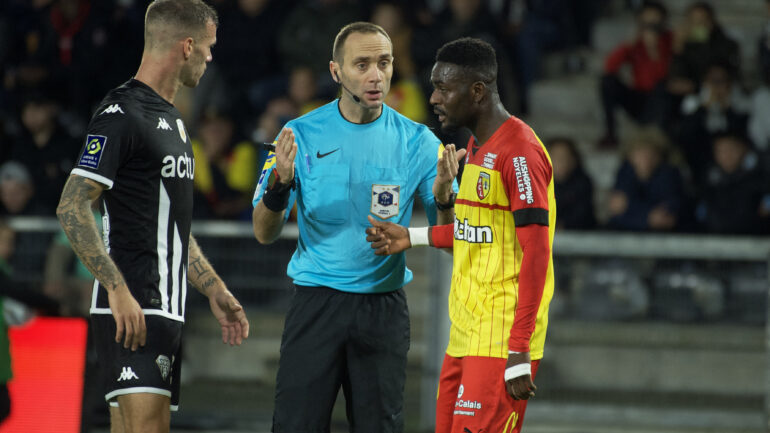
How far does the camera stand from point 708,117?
10.7 m

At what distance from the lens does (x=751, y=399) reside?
7.87 meters

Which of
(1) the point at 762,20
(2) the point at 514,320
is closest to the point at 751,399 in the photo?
(2) the point at 514,320

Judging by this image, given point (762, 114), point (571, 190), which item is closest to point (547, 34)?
point (762, 114)

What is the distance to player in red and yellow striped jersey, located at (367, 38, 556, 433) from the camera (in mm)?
4199

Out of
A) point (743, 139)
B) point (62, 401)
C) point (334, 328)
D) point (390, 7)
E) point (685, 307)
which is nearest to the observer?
point (334, 328)

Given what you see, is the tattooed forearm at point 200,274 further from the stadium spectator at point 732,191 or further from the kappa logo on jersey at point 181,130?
the stadium spectator at point 732,191

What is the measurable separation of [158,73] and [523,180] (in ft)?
5.33

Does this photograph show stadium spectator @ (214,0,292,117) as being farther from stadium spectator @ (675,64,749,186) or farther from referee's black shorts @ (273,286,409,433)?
referee's black shorts @ (273,286,409,433)

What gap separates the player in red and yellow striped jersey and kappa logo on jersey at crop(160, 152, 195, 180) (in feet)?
2.76

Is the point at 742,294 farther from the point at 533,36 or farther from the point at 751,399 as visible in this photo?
the point at 533,36

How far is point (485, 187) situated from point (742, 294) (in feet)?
13.7

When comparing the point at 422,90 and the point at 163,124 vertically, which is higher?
the point at 422,90

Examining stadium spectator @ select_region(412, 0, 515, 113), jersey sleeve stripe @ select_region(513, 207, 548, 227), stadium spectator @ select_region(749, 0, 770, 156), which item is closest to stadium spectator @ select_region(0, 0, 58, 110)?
stadium spectator @ select_region(412, 0, 515, 113)

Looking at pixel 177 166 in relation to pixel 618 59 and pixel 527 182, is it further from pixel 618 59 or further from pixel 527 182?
pixel 618 59
